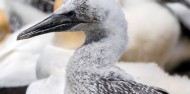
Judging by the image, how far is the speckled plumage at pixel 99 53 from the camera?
1438 millimetres

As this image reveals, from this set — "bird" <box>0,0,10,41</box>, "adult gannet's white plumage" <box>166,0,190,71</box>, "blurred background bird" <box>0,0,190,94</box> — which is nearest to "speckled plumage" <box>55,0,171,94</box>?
"blurred background bird" <box>0,0,190,94</box>

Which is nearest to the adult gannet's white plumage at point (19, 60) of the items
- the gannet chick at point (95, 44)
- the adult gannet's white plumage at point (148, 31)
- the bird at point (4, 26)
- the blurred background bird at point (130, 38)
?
the blurred background bird at point (130, 38)

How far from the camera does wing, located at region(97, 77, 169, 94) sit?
4.68 feet

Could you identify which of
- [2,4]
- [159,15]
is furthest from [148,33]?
[2,4]

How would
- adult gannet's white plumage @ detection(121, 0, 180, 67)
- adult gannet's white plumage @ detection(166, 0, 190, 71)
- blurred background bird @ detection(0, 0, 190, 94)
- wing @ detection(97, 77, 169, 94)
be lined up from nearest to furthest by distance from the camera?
wing @ detection(97, 77, 169, 94) < blurred background bird @ detection(0, 0, 190, 94) < adult gannet's white plumage @ detection(121, 0, 180, 67) < adult gannet's white plumage @ detection(166, 0, 190, 71)

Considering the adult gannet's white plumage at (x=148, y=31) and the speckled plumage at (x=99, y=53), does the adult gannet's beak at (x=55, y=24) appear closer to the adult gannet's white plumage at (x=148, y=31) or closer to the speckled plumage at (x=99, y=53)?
the speckled plumage at (x=99, y=53)

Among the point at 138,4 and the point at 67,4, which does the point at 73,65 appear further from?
the point at 138,4

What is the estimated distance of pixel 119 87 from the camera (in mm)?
1434

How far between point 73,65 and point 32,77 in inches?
31.9

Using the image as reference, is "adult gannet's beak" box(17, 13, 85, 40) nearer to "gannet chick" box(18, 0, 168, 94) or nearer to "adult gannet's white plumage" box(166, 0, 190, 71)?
"gannet chick" box(18, 0, 168, 94)

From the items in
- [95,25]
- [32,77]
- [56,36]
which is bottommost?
[32,77]

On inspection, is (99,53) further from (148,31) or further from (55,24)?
(148,31)

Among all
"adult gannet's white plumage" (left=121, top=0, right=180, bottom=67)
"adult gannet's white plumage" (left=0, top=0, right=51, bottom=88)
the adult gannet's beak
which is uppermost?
the adult gannet's beak

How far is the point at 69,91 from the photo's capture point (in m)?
1.47
